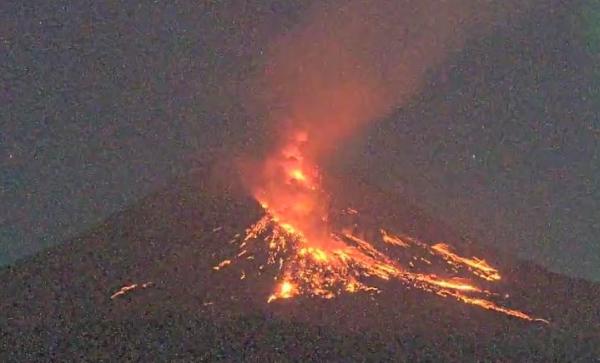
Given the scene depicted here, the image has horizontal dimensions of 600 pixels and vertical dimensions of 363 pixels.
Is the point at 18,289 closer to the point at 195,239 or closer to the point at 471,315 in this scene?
the point at 195,239

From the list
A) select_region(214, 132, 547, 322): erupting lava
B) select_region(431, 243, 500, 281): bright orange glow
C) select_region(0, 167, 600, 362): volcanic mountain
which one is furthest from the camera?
select_region(431, 243, 500, 281): bright orange glow

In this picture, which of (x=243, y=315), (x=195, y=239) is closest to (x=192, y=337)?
(x=243, y=315)

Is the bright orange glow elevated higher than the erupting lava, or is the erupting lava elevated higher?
the erupting lava

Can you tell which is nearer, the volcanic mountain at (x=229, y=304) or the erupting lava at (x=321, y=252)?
the volcanic mountain at (x=229, y=304)

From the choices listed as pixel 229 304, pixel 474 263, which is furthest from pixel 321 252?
pixel 474 263

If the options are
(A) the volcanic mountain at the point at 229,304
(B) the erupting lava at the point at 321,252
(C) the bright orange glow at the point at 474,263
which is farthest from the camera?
(C) the bright orange glow at the point at 474,263

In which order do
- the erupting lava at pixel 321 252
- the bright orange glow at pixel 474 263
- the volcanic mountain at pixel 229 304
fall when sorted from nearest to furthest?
the volcanic mountain at pixel 229 304, the erupting lava at pixel 321 252, the bright orange glow at pixel 474 263
